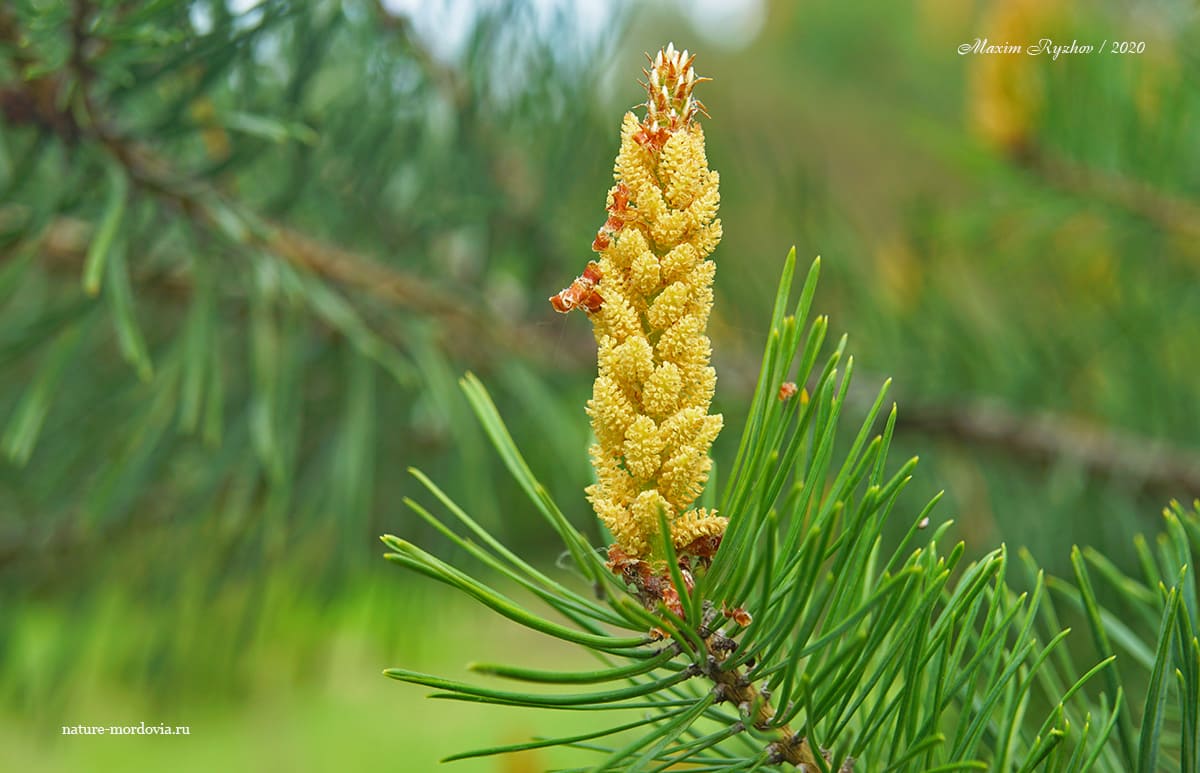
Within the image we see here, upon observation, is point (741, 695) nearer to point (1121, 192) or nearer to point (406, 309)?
point (406, 309)

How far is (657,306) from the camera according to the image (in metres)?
0.19

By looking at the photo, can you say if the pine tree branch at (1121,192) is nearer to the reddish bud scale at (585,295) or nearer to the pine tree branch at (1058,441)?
the pine tree branch at (1058,441)

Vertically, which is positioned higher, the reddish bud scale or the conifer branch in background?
the reddish bud scale

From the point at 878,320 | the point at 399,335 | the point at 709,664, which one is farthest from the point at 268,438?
the point at 878,320

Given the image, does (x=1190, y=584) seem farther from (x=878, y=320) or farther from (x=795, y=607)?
(x=878, y=320)

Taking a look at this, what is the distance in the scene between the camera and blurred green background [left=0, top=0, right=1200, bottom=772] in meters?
0.40

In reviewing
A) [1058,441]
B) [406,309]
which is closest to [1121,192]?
[1058,441]

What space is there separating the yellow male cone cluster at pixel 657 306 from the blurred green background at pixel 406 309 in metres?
0.20

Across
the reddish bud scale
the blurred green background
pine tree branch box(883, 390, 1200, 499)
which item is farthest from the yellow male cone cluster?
pine tree branch box(883, 390, 1200, 499)

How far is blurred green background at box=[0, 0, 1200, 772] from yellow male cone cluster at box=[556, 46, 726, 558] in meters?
0.20

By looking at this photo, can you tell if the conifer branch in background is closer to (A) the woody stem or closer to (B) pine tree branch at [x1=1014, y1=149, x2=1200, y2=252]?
(A) the woody stem

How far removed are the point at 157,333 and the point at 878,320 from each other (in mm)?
471

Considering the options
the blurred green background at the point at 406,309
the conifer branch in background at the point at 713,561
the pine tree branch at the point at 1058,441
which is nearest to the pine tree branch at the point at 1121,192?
the blurred green background at the point at 406,309

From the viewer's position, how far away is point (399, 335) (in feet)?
1.65
